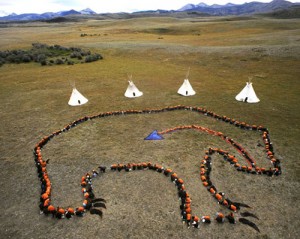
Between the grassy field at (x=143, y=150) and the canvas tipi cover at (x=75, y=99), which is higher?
the canvas tipi cover at (x=75, y=99)

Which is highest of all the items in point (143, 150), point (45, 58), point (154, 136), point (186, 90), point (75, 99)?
point (45, 58)

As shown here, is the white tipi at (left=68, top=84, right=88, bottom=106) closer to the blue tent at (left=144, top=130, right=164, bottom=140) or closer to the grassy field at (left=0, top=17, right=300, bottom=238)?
the grassy field at (left=0, top=17, right=300, bottom=238)

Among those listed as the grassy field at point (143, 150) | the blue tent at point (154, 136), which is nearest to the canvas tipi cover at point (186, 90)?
the grassy field at point (143, 150)

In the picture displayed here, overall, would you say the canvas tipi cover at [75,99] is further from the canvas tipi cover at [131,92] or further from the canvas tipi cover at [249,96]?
the canvas tipi cover at [249,96]

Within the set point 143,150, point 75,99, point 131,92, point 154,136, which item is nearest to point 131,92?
point 131,92

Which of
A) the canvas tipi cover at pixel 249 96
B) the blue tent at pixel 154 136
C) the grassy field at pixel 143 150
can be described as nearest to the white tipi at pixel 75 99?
the grassy field at pixel 143 150

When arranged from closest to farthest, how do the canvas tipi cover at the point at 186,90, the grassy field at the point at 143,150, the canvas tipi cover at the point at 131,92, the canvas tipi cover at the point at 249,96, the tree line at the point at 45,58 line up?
the grassy field at the point at 143,150, the canvas tipi cover at the point at 249,96, the canvas tipi cover at the point at 186,90, the canvas tipi cover at the point at 131,92, the tree line at the point at 45,58

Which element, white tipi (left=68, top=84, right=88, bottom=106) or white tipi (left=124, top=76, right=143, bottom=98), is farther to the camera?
white tipi (left=124, top=76, right=143, bottom=98)

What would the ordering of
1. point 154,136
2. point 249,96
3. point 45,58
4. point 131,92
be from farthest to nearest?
point 45,58, point 131,92, point 249,96, point 154,136

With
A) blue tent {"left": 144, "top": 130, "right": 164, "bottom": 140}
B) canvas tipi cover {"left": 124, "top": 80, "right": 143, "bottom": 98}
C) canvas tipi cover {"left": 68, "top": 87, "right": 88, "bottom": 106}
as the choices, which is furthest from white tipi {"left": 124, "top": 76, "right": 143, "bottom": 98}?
blue tent {"left": 144, "top": 130, "right": 164, "bottom": 140}

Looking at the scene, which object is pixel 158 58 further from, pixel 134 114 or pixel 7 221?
pixel 7 221

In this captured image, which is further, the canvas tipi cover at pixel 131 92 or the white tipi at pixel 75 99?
the canvas tipi cover at pixel 131 92

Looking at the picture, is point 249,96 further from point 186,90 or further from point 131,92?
point 131,92

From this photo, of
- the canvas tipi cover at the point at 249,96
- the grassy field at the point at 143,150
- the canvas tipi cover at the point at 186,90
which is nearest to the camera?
the grassy field at the point at 143,150
